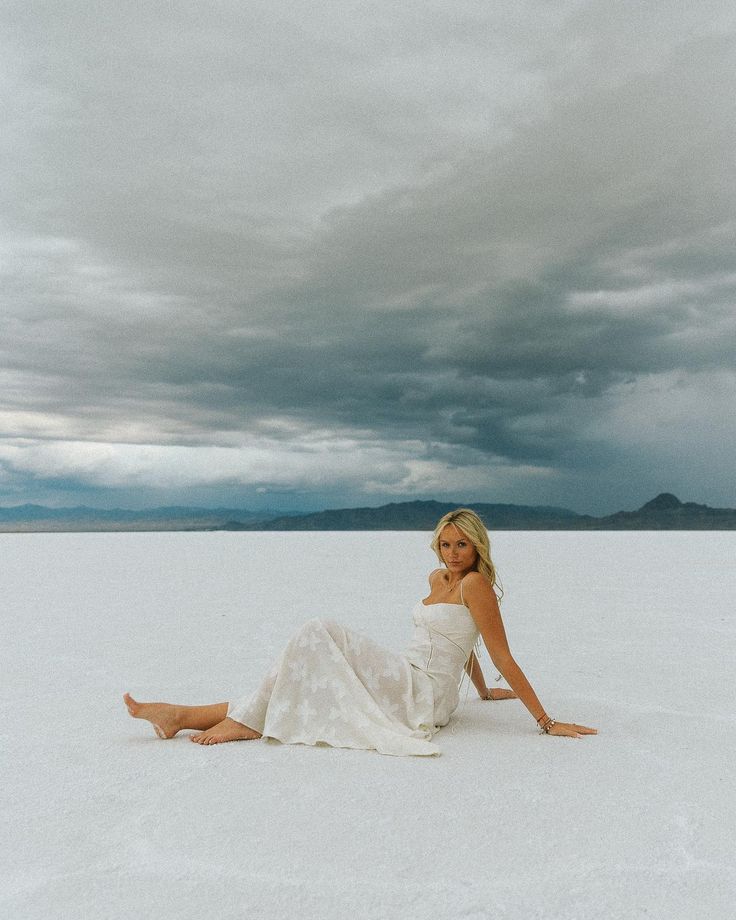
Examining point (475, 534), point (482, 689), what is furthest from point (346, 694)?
point (482, 689)

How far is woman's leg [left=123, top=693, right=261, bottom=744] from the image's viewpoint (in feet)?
11.3

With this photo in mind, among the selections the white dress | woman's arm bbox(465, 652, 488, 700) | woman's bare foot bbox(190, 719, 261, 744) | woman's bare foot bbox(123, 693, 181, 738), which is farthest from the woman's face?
woman's bare foot bbox(123, 693, 181, 738)

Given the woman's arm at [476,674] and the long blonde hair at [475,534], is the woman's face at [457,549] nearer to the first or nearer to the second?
the long blonde hair at [475,534]

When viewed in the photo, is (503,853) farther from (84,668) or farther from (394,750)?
(84,668)

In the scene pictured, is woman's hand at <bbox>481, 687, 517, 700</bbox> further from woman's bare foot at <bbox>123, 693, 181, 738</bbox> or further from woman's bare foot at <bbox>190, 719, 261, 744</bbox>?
woman's bare foot at <bbox>123, 693, 181, 738</bbox>

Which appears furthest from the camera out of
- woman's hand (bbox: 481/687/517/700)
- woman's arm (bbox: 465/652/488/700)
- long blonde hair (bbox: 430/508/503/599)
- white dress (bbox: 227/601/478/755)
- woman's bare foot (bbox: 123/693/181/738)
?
woman's hand (bbox: 481/687/517/700)

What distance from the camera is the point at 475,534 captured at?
11.8 feet

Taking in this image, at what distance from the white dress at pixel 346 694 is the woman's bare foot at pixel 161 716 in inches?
9.7

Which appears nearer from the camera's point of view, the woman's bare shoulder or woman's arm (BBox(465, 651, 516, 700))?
the woman's bare shoulder

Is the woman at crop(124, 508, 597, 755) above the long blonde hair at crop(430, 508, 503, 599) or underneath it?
underneath

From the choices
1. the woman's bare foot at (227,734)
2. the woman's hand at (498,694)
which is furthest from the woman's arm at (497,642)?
the woman's bare foot at (227,734)

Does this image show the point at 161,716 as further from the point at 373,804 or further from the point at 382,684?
the point at 373,804

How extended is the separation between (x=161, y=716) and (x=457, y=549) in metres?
1.52

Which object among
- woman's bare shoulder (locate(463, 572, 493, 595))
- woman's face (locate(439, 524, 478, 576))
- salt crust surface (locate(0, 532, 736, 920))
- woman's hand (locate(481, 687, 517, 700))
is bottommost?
salt crust surface (locate(0, 532, 736, 920))
